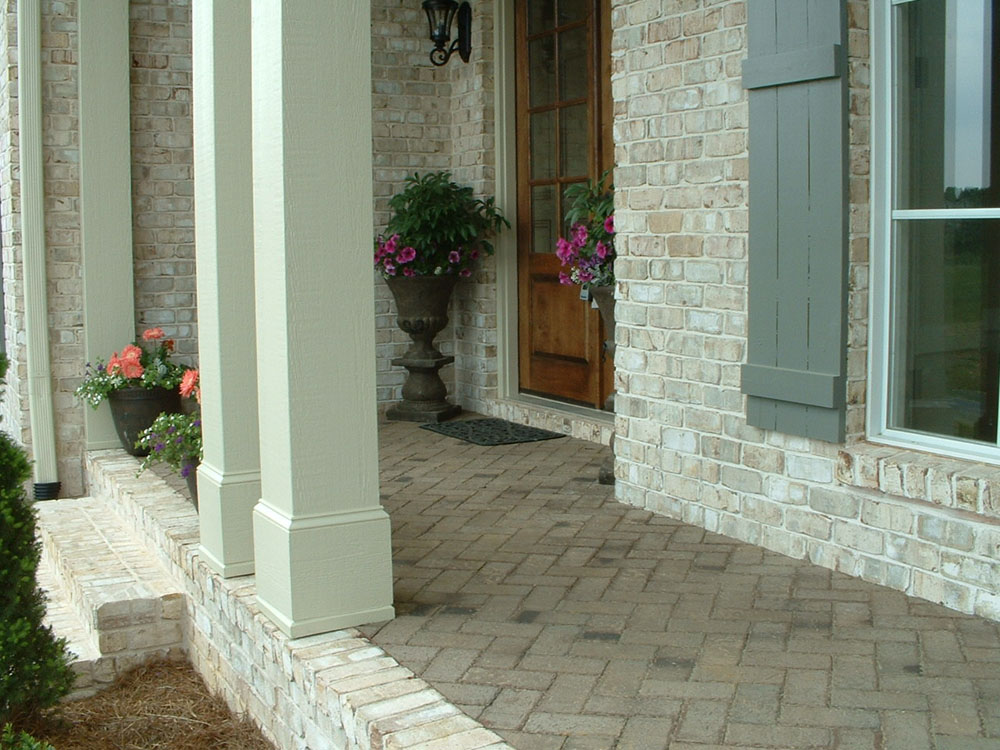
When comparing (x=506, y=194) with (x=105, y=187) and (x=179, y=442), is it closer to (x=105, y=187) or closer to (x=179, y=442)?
(x=105, y=187)

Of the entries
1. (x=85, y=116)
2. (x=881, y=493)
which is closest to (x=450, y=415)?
(x=85, y=116)

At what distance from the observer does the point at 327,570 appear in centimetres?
347

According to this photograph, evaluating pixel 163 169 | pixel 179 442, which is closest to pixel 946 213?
pixel 179 442

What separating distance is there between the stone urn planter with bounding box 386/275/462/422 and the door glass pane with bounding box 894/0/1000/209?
13.2ft

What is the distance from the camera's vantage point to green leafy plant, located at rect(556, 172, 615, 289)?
18.2 ft

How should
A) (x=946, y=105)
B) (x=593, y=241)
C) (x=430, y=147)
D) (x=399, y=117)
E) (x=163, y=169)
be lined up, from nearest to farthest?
(x=946, y=105) → (x=593, y=241) → (x=163, y=169) → (x=399, y=117) → (x=430, y=147)

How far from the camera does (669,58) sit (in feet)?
15.4

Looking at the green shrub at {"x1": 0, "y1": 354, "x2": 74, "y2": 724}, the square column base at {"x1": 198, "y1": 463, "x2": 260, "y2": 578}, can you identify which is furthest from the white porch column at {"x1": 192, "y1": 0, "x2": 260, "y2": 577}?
the green shrub at {"x1": 0, "y1": 354, "x2": 74, "y2": 724}

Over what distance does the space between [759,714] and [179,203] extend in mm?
5546

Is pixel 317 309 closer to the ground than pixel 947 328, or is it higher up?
higher up

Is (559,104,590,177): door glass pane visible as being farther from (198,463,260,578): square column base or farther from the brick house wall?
(198,463,260,578): square column base

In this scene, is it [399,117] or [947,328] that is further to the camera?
[399,117]

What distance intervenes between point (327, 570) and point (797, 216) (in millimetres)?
2053

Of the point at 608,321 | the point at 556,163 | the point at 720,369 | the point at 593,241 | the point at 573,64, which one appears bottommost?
the point at 720,369
